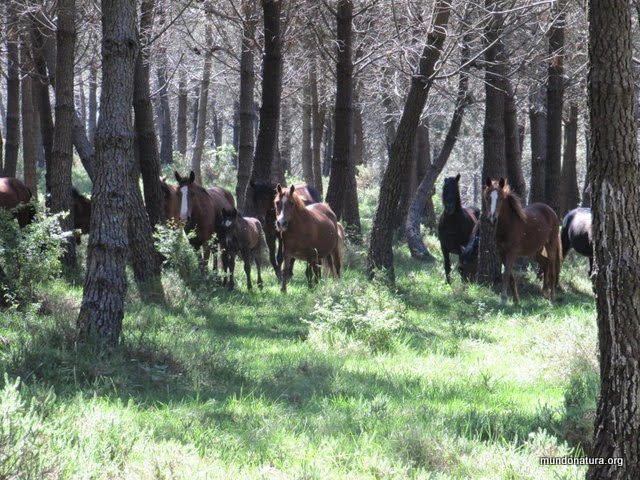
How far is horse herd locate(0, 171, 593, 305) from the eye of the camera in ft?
49.3

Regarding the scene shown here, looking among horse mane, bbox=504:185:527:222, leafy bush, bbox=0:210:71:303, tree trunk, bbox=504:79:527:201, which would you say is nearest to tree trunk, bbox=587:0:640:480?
leafy bush, bbox=0:210:71:303

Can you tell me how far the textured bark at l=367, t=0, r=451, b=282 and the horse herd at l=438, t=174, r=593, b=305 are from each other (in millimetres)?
1976

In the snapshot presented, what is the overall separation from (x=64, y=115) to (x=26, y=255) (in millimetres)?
3236

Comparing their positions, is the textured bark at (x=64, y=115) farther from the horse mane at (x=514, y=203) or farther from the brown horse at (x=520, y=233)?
the horse mane at (x=514, y=203)

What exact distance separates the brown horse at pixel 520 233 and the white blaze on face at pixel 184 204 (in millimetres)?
5890

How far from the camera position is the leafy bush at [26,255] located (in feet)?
33.6

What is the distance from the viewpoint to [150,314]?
10352 millimetres

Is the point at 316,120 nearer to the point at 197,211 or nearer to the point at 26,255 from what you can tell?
the point at 197,211

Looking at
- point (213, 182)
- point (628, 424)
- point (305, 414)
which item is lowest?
point (305, 414)

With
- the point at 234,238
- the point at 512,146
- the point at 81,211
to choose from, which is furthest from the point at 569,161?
the point at 81,211

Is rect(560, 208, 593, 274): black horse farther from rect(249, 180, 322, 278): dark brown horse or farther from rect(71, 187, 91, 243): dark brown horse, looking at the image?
rect(71, 187, 91, 243): dark brown horse

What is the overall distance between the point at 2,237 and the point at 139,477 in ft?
22.3

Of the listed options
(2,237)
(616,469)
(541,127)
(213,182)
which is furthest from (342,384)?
(213,182)

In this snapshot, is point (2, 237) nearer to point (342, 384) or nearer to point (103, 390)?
point (103, 390)
